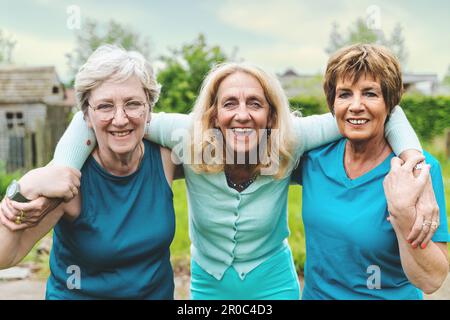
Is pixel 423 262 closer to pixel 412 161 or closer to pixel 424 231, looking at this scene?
pixel 424 231

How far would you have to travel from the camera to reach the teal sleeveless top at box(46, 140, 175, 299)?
2.04m

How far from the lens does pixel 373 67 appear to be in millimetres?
1976

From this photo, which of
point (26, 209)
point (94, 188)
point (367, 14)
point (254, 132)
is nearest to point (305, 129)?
point (254, 132)

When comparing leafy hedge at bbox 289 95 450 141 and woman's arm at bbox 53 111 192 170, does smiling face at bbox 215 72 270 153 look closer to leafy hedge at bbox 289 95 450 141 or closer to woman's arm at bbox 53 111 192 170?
woman's arm at bbox 53 111 192 170

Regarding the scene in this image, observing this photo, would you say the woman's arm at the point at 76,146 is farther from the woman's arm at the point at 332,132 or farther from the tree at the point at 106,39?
the tree at the point at 106,39

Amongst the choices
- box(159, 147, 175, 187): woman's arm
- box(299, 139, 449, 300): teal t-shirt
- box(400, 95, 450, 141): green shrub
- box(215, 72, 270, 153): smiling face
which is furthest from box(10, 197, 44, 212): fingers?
box(400, 95, 450, 141): green shrub

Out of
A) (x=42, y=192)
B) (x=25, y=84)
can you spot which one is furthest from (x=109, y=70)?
(x=25, y=84)

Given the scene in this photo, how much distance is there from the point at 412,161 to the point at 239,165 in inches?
33.2

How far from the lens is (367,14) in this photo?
2535 mm

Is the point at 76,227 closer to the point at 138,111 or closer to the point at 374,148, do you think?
the point at 138,111

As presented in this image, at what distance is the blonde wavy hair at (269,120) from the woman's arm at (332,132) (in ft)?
0.22

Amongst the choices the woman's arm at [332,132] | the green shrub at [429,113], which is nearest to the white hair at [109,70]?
the woman's arm at [332,132]

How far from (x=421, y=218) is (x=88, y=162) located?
4.43 feet

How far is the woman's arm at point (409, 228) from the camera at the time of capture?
69.1 inches
